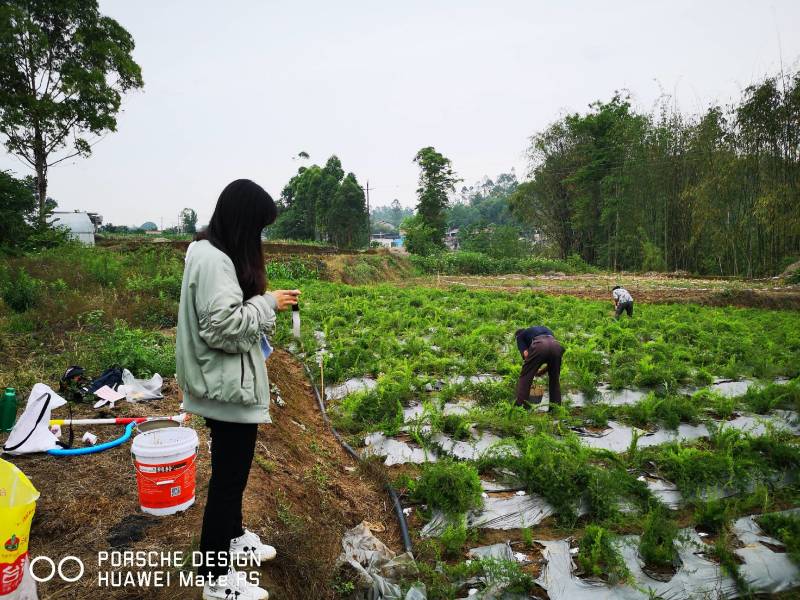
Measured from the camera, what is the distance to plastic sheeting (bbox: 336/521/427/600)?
2254mm

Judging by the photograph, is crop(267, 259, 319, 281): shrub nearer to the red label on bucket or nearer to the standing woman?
the red label on bucket

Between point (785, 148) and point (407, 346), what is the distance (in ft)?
55.8

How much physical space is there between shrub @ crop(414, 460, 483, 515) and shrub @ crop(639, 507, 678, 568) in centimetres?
100

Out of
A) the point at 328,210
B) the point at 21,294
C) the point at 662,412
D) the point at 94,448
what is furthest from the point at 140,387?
the point at 328,210

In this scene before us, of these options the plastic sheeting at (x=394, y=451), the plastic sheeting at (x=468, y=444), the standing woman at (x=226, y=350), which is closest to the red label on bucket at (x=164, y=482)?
the standing woman at (x=226, y=350)

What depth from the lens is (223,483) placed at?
1.87 m

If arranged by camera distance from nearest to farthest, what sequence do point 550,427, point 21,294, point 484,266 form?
1. point 550,427
2. point 21,294
3. point 484,266

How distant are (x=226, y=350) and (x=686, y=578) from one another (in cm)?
260

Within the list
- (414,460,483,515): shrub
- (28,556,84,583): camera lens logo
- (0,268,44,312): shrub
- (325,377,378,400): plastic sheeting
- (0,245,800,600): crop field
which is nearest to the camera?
(28,556,84,583): camera lens logo

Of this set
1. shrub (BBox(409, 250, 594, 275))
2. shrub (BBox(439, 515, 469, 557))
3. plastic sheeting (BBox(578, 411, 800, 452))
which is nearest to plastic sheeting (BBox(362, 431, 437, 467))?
shrub (BBox(439, 515, 469, 557))

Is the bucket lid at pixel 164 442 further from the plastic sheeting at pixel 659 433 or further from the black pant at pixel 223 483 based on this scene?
the plastic sheeting at pixel 659 433

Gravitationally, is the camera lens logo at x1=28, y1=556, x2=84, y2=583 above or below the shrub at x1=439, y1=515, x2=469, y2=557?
above

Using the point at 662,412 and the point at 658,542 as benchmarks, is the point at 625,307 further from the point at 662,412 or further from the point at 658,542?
the point at 658,542

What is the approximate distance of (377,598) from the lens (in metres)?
2.24
